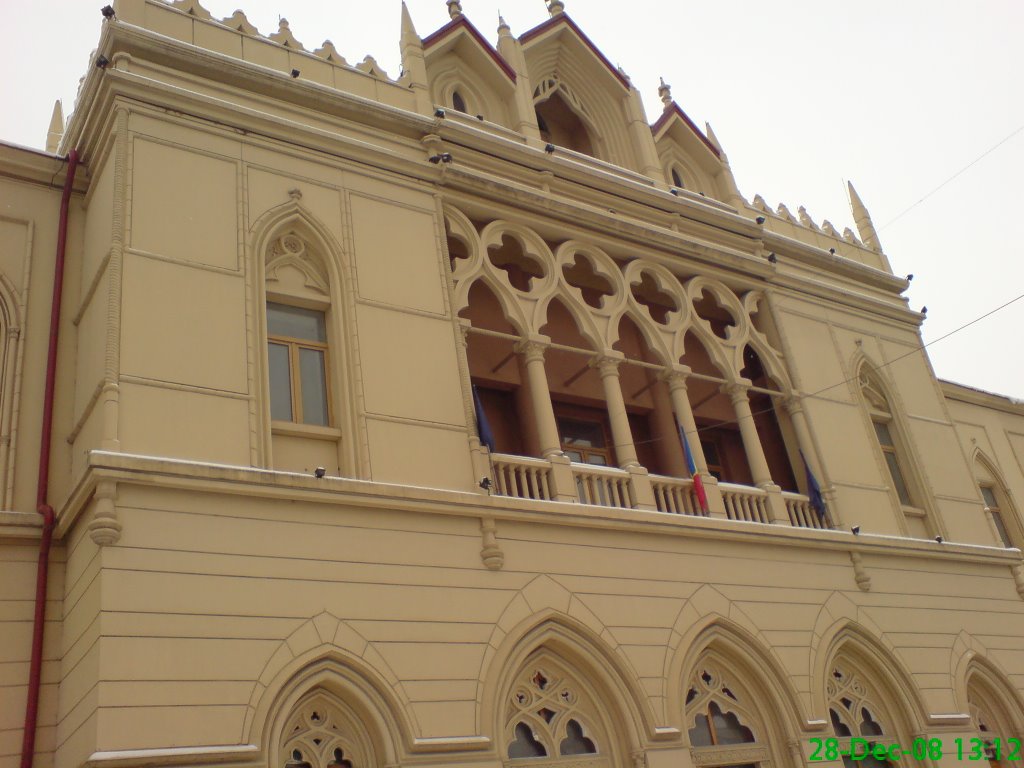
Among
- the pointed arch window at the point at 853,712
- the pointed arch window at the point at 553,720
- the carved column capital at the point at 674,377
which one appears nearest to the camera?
the pointed arch window at the point at 553,720

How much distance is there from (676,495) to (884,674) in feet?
10.9

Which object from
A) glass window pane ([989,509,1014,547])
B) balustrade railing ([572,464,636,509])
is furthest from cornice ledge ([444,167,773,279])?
glass window pane ([989,509,1014,547])

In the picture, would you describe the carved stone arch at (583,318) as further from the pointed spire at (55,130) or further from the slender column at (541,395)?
the pointed spire at (55,130)

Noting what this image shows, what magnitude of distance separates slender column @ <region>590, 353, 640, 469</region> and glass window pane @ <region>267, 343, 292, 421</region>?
4031 millimetres

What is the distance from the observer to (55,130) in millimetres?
14508

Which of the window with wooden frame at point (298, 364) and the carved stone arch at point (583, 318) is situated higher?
the carved stone arch at point (583, 318)

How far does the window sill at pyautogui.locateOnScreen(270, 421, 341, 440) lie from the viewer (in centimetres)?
1021

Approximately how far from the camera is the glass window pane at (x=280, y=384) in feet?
34.6

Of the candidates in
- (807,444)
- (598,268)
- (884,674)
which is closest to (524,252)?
(598,268)

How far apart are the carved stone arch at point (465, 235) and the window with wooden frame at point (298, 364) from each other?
2113mm

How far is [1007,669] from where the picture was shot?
14.1m

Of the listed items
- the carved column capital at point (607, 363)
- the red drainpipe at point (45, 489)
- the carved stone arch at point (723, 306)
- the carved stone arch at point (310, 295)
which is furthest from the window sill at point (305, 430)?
the carved stone arch at point (723, 306)

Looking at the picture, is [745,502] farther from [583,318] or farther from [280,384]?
[280,384]

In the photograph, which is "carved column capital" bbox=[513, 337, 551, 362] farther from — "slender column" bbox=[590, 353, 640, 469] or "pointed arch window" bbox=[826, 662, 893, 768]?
Result: "pointed arch window" bbox=[826, 662, 893, 768]
